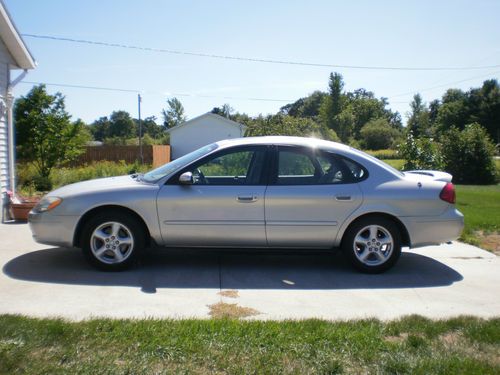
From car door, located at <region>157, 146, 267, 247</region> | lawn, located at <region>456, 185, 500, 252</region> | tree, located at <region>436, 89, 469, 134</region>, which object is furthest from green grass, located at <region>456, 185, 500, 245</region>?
tree, located at <region>436, 89, 469, 134</region>

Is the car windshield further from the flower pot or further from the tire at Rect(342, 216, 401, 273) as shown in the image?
the flower pot

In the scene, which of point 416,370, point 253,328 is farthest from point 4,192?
point 416,370

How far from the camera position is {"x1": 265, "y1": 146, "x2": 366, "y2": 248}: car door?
19.5 ft

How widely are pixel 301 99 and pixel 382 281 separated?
403 ft

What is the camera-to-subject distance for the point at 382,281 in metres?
5.84

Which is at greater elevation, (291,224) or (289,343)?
(291,224)

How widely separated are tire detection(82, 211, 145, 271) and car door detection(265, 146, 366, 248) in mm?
1595

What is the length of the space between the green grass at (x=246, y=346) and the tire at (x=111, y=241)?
1.71 m

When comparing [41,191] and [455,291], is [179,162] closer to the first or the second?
[455,291]

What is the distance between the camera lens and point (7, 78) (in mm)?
10398

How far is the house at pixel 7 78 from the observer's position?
9.88 m

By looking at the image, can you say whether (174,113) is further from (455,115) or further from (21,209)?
(21,209)

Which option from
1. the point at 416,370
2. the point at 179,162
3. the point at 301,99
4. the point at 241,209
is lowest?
the point at 416,370

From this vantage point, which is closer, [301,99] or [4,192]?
[4,192]
